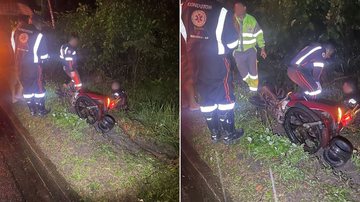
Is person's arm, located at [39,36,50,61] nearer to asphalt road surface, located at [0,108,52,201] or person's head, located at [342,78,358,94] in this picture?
asphalt road surface, located at [0,108,52,201]

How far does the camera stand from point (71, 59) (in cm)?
288

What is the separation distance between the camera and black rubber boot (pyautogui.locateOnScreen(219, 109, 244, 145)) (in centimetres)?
257

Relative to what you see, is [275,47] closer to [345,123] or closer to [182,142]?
[345,123]

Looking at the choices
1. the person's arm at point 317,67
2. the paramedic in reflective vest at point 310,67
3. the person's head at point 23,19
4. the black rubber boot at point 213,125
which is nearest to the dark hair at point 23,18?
the person's head at point 23,19

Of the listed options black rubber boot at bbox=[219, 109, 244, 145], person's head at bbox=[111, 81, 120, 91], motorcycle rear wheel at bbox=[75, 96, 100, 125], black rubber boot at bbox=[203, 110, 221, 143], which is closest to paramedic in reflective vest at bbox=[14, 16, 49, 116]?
motorcycle rear wheel at bbox=[75, 96, 100, 125]

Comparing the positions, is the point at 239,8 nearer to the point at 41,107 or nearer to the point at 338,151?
the point at 338,151

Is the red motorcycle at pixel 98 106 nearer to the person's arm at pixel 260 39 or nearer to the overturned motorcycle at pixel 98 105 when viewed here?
the overturned motorcycle at pixel 98 105

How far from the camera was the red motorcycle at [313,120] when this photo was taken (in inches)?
82.5

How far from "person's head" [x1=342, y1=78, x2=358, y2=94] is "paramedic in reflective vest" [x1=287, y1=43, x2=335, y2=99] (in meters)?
0.12

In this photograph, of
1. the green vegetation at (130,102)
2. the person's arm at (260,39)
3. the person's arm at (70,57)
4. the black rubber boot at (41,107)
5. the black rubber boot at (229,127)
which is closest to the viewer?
the person's arm at (260,39)

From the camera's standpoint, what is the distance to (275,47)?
7.47ft

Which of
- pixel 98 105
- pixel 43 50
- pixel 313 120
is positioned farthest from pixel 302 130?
pixel 43 50

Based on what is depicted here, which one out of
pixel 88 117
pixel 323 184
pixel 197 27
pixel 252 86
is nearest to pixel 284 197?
pixel 323 184

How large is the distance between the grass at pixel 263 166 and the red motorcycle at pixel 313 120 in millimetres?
55
